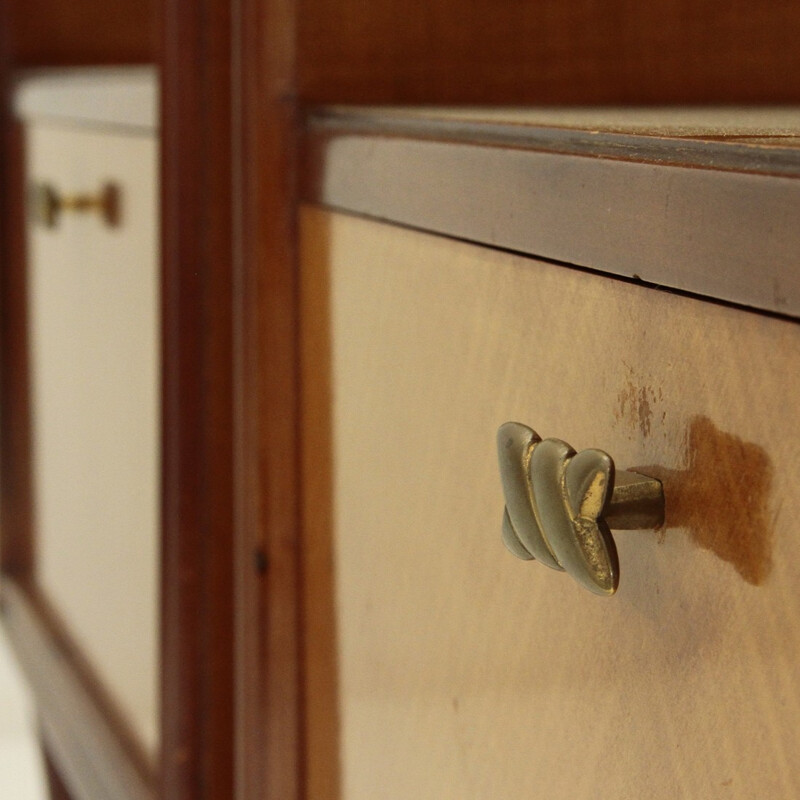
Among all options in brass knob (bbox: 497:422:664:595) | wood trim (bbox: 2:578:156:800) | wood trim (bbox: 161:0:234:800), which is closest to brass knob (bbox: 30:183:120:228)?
wood trim (bbox: 161:0:234:800)

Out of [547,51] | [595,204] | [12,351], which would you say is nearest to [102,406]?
[12,351]

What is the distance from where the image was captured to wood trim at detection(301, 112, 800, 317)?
0.65 feet

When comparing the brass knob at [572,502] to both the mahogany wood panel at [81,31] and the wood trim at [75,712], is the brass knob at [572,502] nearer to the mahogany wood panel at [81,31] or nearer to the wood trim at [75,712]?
the wood trim at [75,712]

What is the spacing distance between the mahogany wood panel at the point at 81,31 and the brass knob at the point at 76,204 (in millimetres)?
194

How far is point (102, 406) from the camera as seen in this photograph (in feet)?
2.16

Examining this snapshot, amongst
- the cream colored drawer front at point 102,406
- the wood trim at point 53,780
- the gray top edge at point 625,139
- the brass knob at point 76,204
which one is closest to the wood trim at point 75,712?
the cream colored drawer front at point 102,406

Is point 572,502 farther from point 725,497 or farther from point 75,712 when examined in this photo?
point 75,712

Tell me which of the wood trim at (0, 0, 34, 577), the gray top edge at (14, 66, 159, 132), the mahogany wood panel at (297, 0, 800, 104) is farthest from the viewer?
the wood trim at (0, 0, 34, 577)

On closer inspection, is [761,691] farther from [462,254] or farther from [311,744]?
[311,744]

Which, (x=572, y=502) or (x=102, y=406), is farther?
(x=102, y=406)

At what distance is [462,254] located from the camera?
1.02 feet

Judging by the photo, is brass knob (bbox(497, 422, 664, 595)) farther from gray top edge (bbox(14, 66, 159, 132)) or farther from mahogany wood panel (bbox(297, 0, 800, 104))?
gray top edge (bbox(14, 66, 159, 132))

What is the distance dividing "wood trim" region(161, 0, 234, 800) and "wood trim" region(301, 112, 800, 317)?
116 millimetres

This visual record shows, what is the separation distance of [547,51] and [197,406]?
197 millimetres
